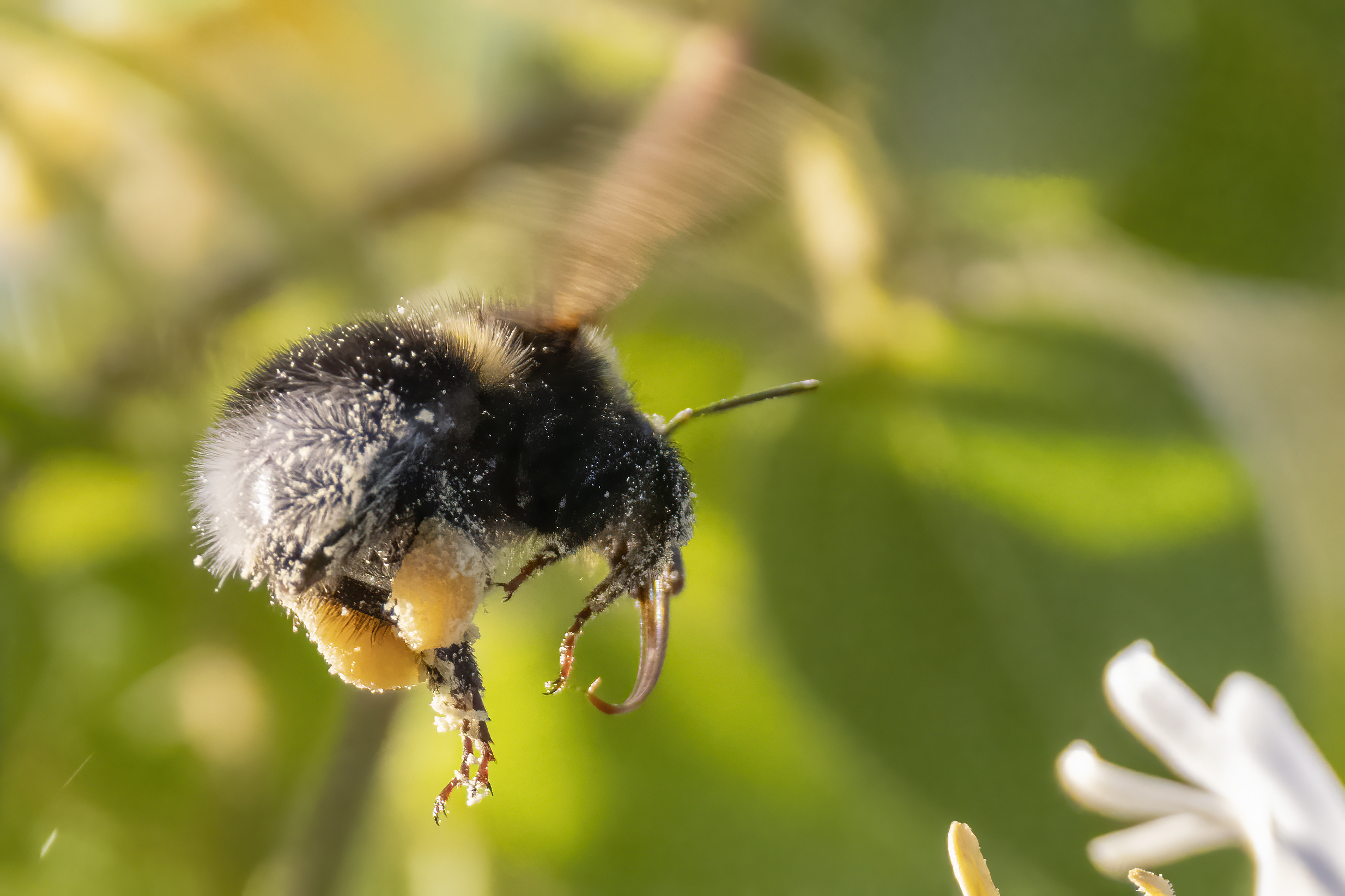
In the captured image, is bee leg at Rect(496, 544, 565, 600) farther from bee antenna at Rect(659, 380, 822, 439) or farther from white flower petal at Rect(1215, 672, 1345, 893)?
white flower petal at Rect(1215, 672, 1345, 893)

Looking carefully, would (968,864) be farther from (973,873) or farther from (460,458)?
(460,458)

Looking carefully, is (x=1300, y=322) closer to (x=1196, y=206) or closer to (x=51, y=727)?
(x=1196, y=206)

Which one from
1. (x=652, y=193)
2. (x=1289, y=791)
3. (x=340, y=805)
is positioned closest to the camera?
(x=652, y=193)

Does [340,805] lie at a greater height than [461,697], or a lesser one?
lesser

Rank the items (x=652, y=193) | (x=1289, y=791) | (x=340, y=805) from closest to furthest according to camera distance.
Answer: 1. (x=652, y=193)
2. (x=1289, y=791)
3. (x=340, y=805)

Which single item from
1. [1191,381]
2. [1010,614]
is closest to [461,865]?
[1010,614]

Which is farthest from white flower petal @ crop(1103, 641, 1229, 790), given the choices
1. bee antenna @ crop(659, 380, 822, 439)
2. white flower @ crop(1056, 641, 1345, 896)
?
bee antenna @ crop(659, 380, 822, 439)

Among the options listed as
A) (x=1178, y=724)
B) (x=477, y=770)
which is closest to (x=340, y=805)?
(x=477, y=770)
